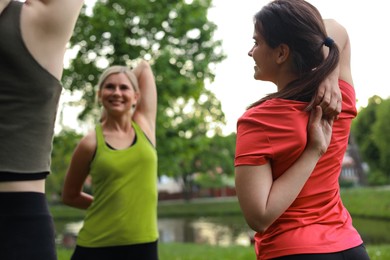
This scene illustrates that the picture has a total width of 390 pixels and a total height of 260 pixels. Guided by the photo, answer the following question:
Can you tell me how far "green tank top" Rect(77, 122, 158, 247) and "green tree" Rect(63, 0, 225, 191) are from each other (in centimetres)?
1374

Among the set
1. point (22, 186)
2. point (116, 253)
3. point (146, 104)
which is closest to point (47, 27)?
point (22, 186)

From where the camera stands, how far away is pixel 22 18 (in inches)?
74.2

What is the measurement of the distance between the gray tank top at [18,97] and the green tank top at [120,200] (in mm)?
2096

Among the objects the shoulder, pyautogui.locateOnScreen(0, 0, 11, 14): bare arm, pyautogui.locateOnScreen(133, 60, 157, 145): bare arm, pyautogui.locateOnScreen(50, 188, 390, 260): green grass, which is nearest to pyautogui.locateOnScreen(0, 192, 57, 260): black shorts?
pyautogui.locateOnScreen(0, 0, 11, 14): bare arm

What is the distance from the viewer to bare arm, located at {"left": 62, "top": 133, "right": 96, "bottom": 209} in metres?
4.11

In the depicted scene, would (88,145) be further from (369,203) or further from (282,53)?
(369,203)

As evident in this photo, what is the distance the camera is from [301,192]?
2027mm

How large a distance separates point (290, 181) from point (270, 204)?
0.34ft

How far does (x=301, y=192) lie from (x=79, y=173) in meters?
2.48

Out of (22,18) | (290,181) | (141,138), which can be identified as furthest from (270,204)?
(141,138)

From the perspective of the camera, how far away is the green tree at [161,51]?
18.3 metres

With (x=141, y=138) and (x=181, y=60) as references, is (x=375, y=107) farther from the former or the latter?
(x=141, y=138)

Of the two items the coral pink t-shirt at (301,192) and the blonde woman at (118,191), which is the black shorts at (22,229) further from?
the blonde woman at (118,191)

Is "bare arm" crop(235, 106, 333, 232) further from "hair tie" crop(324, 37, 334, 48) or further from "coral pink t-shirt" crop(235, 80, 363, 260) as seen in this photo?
"hair tie" crop(324, 37, 334, 48)
